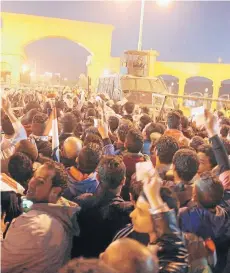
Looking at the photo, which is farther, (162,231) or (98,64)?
(98,64)

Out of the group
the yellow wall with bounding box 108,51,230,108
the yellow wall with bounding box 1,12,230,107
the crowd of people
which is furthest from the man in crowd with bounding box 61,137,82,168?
the yellow wall with bounding box 108,51,230,108

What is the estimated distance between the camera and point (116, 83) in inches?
672

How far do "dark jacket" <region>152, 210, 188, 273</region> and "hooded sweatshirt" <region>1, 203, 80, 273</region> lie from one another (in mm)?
652

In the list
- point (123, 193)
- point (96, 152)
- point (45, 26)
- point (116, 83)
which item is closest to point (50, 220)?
point (96, 152)

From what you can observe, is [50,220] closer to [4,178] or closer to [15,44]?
[4,178]

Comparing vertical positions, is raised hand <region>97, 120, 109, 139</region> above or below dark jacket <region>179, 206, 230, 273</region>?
above

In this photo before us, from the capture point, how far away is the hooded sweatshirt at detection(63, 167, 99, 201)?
3.31m

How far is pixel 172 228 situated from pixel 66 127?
351cm

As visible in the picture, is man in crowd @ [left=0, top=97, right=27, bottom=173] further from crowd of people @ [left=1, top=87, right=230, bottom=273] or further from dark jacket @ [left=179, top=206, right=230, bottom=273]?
dark jacket @ [left=179, top=206, right=230, bottom=273]

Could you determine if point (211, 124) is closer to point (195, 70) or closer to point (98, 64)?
point (98, 64)

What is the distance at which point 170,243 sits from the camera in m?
2.13

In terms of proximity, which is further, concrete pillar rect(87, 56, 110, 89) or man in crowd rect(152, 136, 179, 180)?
concrete pillar rect(87, 56, 110, 89)

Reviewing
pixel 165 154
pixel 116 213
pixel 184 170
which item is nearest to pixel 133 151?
pixel 165 154

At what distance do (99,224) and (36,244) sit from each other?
731 millimetres
